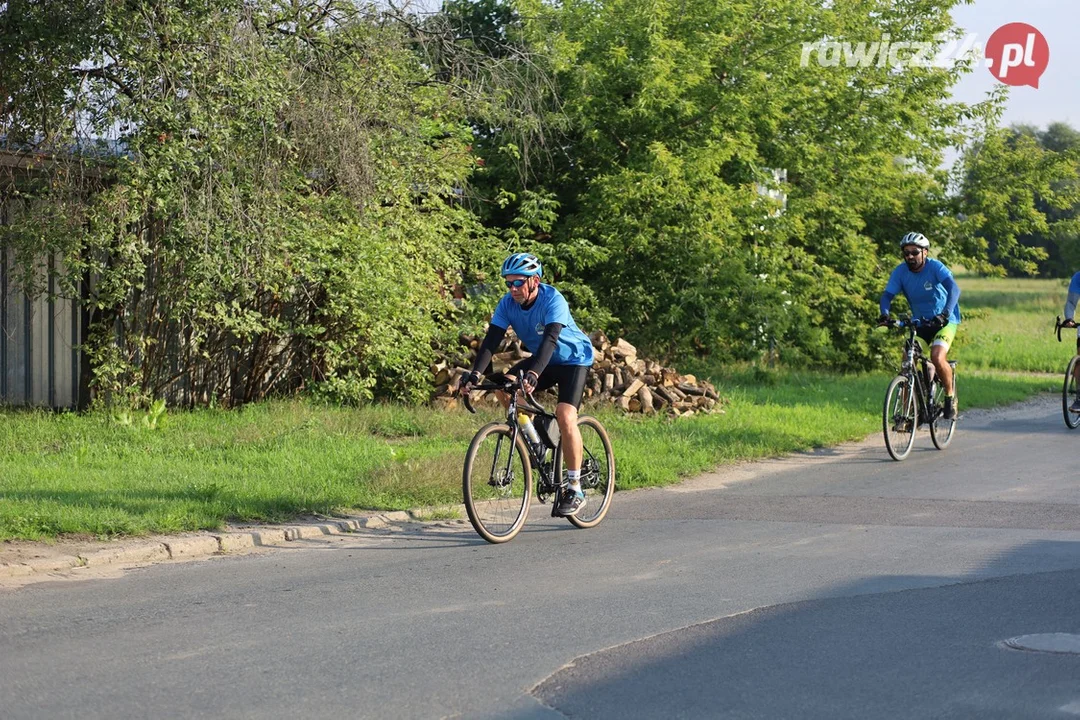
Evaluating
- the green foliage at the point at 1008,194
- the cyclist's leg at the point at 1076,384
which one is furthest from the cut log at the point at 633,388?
the green foliage at the point at 1008,194

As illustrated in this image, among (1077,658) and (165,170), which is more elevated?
(165,170)

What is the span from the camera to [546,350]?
8.62 m

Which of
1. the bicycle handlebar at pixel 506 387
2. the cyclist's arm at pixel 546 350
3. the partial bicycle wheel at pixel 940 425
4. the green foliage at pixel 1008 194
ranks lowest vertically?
the partial bicycle wheel at pixel 940 425

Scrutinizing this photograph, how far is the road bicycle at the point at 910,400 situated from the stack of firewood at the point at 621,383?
284 centimetres

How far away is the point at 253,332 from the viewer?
14.5 metres

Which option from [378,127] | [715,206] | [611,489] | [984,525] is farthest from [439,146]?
[984,525]

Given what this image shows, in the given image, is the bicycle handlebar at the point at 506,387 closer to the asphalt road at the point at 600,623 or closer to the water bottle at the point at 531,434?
the water bottle at the point at 531,434

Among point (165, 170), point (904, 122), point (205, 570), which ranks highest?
point (904, 122)

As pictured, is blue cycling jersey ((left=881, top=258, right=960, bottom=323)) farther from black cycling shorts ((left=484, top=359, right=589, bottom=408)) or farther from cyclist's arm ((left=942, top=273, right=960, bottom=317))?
black cycling shorts ((left=484, top=359, right=589, bottom=408))

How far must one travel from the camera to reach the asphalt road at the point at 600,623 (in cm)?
508

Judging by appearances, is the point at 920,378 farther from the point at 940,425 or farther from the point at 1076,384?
the point at 1076,384

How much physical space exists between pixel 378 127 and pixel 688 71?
752 centimetres

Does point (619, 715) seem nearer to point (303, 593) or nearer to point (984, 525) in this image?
point (303, 593)

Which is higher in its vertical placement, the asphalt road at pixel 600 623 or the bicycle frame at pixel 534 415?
the bicycle frame at pixel 534 415
